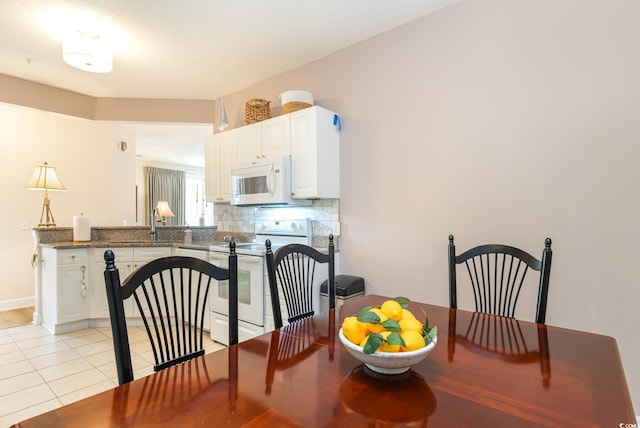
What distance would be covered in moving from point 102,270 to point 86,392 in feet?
5.54

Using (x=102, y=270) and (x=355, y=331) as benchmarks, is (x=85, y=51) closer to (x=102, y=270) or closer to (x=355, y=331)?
(x=102, y=270)

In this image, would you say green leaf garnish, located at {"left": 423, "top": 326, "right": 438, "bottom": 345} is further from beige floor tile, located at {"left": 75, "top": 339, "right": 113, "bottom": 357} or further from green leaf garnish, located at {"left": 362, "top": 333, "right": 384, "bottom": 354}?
beige floor tile, located at {"left": 75, "top": 339, "right": 113, "bottom": 357}

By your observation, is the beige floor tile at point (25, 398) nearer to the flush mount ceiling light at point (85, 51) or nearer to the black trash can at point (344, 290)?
the black trash can at point (344, 290)

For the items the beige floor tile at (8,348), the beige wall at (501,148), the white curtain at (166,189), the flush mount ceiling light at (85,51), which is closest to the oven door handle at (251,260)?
the beige wall at (501,148)

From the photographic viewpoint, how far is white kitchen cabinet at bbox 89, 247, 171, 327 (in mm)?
3678

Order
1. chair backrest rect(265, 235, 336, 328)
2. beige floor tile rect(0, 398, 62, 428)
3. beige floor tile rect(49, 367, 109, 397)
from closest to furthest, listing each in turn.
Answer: chair backrest rect(265, 235, 336, 328) < beige floor tile rect(0, 398, 62, 428) < beige floor tile rect(49, 367, 109, 397)

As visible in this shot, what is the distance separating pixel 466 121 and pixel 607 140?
0.78m

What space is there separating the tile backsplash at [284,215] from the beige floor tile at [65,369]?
188cm

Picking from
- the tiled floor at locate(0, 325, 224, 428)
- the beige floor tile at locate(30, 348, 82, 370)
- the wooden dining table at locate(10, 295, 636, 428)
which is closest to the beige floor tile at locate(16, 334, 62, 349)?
the tiled floor at locate(0, 325, 224, 428)

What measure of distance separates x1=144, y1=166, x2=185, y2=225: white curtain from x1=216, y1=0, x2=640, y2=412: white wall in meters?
6.73

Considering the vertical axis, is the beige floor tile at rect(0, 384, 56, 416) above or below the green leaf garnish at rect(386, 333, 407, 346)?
below

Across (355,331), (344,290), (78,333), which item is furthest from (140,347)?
(355,331)

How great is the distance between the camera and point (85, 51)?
256 centimetres

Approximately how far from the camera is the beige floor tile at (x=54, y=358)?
277 cm
